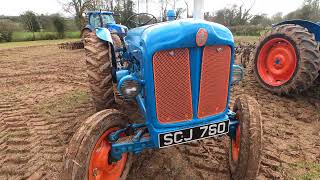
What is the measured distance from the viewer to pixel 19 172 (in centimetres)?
283

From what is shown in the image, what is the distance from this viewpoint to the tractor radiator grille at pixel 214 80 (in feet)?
7.45

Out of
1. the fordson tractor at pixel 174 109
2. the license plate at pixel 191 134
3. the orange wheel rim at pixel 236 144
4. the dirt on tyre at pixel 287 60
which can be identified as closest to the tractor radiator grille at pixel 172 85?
the fordson tractor at pixel 174 109

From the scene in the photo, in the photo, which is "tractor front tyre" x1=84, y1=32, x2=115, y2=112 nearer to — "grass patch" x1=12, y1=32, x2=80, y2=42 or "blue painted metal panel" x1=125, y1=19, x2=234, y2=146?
"blue painted metal panel" x1=125, y1=19, x2=234, y2=146

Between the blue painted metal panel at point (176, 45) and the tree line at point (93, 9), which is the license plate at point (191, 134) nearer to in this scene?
the blue painted metal panel at point (176, 45)

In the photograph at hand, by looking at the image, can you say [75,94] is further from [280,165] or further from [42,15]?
[42,15]

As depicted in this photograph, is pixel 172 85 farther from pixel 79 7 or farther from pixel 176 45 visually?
pixel 79 7

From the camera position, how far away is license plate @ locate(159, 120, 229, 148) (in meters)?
2.23

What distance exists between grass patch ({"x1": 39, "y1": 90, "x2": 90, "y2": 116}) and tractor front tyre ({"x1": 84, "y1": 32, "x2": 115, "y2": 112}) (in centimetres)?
138

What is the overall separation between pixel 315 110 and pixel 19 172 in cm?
445

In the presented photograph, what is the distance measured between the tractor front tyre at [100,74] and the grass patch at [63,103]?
138cm

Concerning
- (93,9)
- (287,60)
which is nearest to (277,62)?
(287,60)

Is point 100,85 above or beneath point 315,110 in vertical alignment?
above

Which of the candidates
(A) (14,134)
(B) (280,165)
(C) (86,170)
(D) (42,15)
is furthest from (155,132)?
(D) (42,15)

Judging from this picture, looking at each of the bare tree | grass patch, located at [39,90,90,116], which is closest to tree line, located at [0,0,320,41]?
the bare tree
